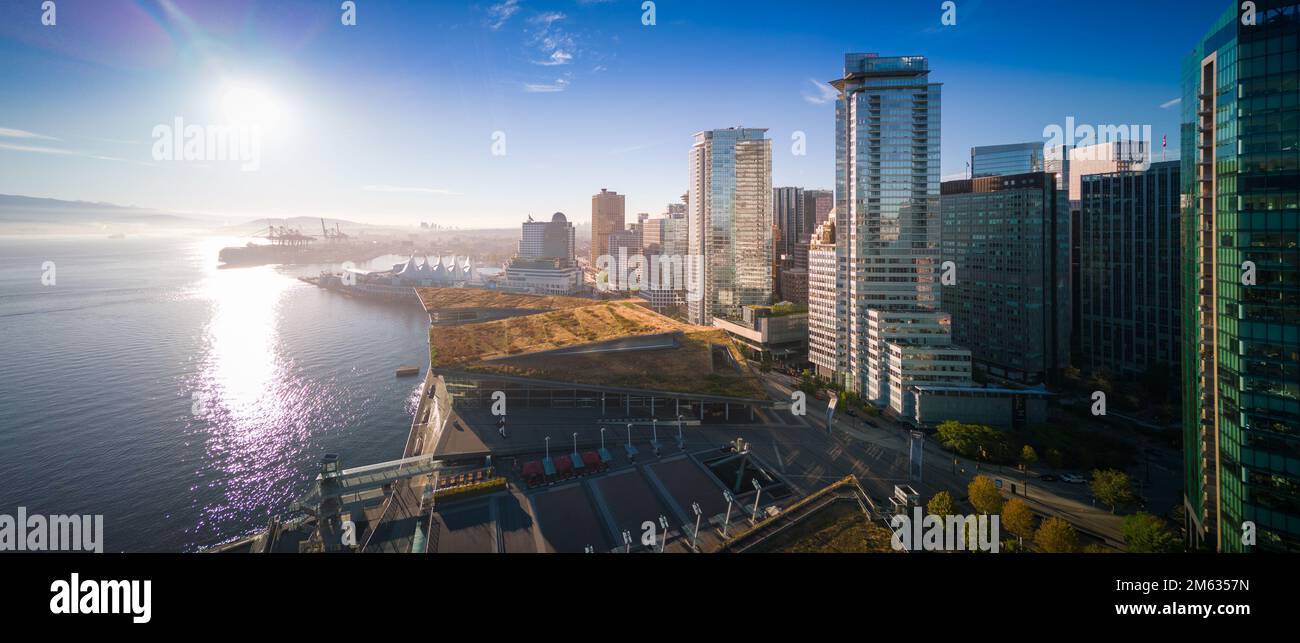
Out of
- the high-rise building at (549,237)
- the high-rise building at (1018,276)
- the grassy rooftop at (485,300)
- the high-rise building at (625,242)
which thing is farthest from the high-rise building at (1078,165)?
the high-rise building at (549,237)

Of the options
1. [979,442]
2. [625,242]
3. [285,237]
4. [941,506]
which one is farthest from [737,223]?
[285,237]

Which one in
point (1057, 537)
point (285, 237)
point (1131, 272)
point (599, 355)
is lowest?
point (1057, 537)

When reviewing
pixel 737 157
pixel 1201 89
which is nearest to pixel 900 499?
pixel 1201 89

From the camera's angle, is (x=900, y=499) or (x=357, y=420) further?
(x=357, y=420)

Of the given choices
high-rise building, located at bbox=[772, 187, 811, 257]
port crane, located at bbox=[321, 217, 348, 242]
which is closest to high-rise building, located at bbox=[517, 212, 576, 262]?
high-rise building, located at bbox=[772, 187, 811, 257]

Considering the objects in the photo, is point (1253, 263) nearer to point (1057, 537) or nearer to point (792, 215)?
point (1057, 537)
